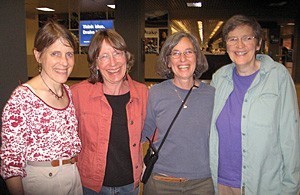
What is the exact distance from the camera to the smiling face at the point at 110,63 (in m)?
1.90

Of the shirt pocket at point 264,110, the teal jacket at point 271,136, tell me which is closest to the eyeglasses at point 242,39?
the teal jacket at point 271,136

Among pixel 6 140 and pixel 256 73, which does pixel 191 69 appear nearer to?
pixel 256 73

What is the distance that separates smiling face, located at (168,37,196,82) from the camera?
6.35ft

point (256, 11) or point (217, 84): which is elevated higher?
point (256, 11)

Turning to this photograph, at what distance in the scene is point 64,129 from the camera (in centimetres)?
164

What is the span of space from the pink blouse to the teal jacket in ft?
3.77

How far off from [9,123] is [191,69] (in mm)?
1220

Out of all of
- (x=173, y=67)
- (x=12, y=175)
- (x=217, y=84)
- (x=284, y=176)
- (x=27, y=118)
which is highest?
(x=173, y=67)

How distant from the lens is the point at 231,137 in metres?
1.87

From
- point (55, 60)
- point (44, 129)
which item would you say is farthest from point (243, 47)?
point (44, 129)

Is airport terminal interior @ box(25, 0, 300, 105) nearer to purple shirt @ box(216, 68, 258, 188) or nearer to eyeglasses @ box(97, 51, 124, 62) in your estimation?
purple shirt @ box(216, 68, 258, 188)

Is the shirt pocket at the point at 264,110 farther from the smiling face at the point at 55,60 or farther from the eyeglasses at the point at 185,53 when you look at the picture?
the smiling face at the point at 55,60

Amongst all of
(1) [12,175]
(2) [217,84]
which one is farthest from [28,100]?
(2) [217,84]

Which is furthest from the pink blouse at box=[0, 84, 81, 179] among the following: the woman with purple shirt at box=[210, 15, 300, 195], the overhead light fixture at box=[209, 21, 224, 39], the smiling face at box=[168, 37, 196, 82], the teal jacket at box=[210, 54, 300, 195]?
the overhead light fixture at box=[209, 21, 224, 39]
